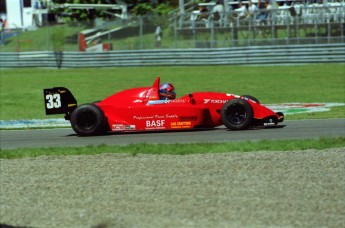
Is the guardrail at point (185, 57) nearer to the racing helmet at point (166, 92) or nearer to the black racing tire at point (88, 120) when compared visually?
the racing helmet at point (166, 92)

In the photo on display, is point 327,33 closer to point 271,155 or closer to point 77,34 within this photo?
point 77,34

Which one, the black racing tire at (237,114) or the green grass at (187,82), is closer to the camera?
the black racing tire at (237,114)

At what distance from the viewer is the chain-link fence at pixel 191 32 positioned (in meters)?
31.4

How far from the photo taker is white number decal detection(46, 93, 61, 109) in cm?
1508

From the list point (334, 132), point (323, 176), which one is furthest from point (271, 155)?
point (334, 132)

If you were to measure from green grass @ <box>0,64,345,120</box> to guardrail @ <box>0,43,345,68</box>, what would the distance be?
0.39 meters

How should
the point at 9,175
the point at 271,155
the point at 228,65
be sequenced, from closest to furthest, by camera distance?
the point at 9,175 → the point at 271,155 → the point at 228,65

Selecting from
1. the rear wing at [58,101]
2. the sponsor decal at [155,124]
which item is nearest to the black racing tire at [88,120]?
the rear wing at [58,101]

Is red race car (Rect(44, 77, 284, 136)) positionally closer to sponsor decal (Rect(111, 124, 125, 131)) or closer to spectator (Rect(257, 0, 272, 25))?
sponsor decal (Rect(111, 124, 125, 131))

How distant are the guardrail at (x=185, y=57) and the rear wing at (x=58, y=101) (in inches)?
669

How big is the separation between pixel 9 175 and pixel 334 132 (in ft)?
20.0

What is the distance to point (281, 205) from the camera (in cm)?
812

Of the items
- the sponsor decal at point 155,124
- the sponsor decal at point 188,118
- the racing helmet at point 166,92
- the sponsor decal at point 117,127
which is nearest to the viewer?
the sponsor decal at point 188,118

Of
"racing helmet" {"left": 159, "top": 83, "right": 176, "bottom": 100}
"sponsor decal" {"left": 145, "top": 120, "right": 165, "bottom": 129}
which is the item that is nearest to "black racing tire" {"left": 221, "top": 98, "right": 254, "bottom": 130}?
"sponsor decal" {"left": 145, "top": 120, "right": 165, "bottom": 129}
